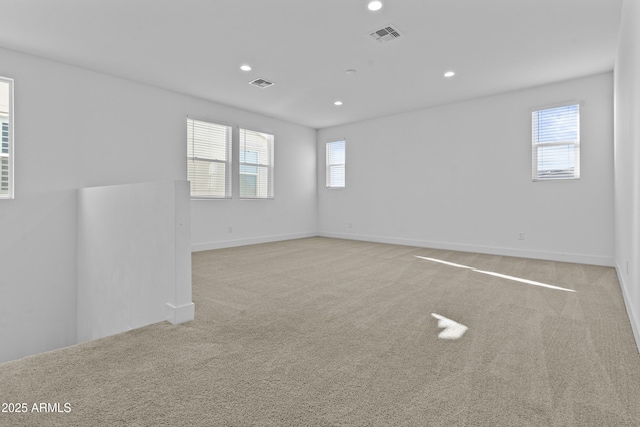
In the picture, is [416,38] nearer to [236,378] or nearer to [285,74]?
[285,74]

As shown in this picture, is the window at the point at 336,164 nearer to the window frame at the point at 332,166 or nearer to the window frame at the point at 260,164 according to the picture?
the window frame at the point at 332,166

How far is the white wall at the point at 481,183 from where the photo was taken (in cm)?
444

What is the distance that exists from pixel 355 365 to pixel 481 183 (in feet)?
15.6

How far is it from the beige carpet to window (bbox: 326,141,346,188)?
4693 mm

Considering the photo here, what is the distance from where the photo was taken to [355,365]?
172 centimetres

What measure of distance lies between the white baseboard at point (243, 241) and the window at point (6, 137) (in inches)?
99.0

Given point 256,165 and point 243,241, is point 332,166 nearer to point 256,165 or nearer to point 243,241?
point 256,165

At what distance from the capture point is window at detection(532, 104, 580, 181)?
15.0ft

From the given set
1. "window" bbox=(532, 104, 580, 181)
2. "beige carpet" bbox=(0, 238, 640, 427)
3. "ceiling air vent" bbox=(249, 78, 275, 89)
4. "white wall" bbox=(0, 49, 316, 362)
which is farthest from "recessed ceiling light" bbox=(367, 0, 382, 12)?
"white wall" bbox=(0, 49, 316, 362)

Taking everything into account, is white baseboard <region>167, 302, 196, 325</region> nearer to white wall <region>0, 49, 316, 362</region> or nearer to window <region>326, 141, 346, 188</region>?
white wall <region>0, 49, 316, 362</region>

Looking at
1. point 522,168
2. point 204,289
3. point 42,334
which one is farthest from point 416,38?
point 42,334

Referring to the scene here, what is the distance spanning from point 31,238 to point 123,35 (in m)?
2.70

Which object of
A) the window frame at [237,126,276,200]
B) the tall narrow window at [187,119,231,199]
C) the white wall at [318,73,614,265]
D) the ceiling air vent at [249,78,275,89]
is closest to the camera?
the white wall at [318,73,614,265]

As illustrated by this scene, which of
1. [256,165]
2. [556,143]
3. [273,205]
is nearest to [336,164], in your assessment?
[273,205]
